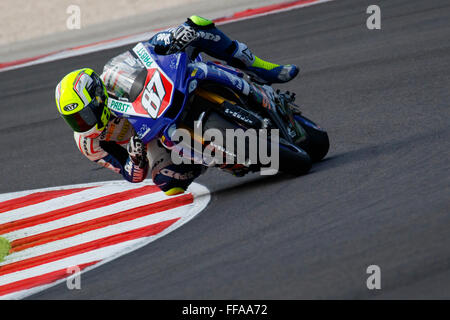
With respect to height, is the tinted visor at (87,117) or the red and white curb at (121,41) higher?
the red and white curb at (121,41)

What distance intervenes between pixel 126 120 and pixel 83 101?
0.62 metres

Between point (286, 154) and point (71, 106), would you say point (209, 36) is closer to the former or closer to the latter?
point (286, 154)

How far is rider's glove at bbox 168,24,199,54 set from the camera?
629 cm

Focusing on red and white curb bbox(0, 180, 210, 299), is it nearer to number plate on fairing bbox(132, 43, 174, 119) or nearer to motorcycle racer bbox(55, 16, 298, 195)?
motorcycle racer bbox(55, 16, 298, 195)

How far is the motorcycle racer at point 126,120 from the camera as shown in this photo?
6.05 m

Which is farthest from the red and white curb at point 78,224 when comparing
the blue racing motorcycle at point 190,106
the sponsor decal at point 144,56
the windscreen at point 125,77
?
the sponsor decal at point 144,56

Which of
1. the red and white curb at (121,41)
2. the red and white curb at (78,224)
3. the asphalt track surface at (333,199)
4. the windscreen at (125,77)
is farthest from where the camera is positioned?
the red and white curb at (121,41)

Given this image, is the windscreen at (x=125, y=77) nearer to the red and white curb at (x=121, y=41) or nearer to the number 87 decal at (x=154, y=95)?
the number 87 decal at (x=154, y=95)

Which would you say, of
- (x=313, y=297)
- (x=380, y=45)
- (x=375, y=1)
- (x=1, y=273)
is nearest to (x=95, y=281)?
(x=1, y=273)

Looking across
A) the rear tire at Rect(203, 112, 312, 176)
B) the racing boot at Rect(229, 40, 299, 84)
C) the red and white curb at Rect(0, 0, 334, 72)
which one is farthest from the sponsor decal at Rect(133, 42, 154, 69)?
the red and white curb at Rect(0, 0, 334, 72)

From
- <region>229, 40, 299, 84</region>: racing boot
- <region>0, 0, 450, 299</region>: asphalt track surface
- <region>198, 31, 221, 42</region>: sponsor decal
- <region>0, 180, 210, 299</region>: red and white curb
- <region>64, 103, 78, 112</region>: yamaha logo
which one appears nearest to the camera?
<region>0, 0, 450, 299</region>: asphalt track surface

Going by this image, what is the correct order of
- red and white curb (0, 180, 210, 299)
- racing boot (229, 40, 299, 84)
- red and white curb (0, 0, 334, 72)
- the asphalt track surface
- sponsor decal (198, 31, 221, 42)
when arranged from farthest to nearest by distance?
red and white curb (0, 0, 334, 72) → racing boot (229, 40, 299, 84) → sponsor decal (198, 31, 221, 42) → red and white curb (0, 180, 210, 299) → the asphalt track surface

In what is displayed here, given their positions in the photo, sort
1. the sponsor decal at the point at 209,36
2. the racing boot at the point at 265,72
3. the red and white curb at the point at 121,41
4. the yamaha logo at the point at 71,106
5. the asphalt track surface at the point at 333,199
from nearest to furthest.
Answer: the asphalt track surface at the point at 333,199 → the yamaha logo at the point at 71,106 → the sponsor decal at the point at 209,36 → the racing boot at the point at 265,72 → the red and white curb at the point at 121,41
